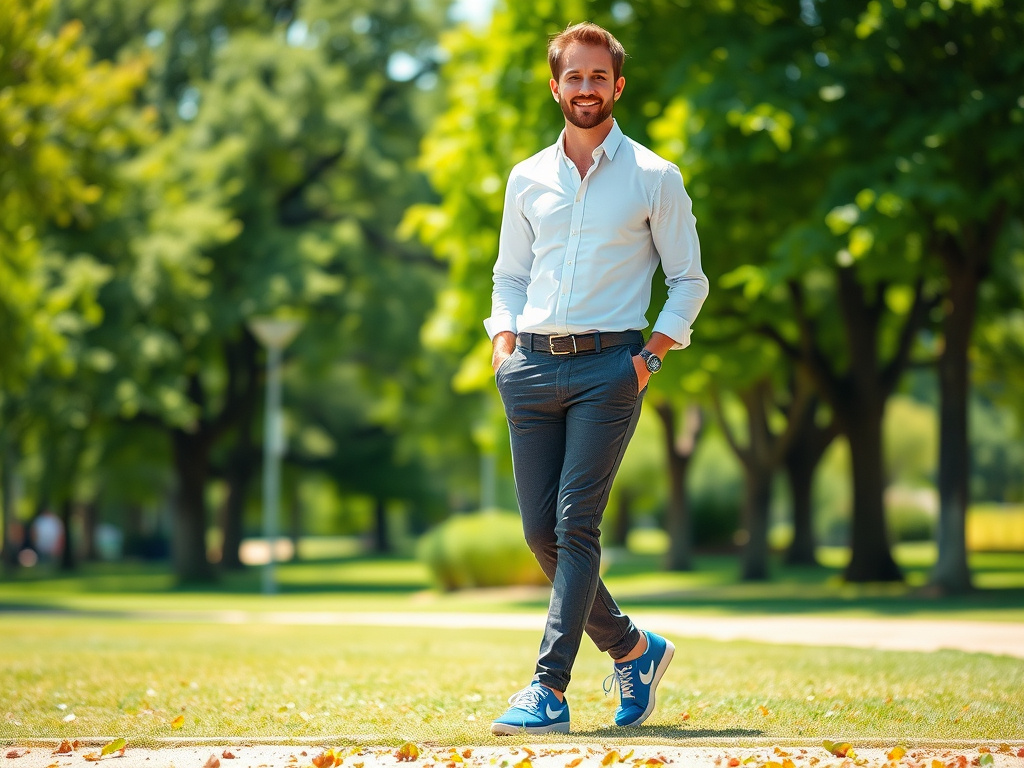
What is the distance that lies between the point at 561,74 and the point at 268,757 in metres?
2.61

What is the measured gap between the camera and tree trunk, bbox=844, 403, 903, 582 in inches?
782

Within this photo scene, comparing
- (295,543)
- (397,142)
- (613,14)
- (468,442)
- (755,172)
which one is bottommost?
(295,543)

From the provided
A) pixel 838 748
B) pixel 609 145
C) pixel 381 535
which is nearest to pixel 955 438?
pixel 609 145

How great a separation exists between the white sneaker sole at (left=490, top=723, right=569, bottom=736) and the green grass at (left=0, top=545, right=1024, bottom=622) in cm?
900

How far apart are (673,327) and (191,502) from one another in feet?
90.5

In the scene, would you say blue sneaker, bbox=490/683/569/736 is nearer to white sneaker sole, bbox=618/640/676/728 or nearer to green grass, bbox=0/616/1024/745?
green grass, bbox=0/616/1024/745

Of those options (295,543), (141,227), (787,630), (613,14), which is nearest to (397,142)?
(141,227)

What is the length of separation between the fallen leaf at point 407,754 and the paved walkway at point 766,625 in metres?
5.34

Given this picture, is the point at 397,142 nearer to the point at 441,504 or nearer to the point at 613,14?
the point at 613,14

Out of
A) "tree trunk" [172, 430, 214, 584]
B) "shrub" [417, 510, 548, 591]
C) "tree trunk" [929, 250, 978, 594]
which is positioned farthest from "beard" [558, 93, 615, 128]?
"tree trunk" [172, 430, 214, 584]

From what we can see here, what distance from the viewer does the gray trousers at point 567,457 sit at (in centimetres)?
486

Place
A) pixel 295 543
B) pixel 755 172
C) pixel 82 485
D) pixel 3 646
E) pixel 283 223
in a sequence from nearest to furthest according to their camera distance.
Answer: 1. pixel 3 646
2. pixel 755 172
3. pixel 283 223
4. pixel 82 485
5. pixel 295 543

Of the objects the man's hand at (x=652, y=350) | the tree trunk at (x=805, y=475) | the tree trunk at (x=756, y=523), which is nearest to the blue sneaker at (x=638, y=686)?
the man's hand at (x=652, y=350)

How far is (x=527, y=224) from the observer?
→ 5223mm
